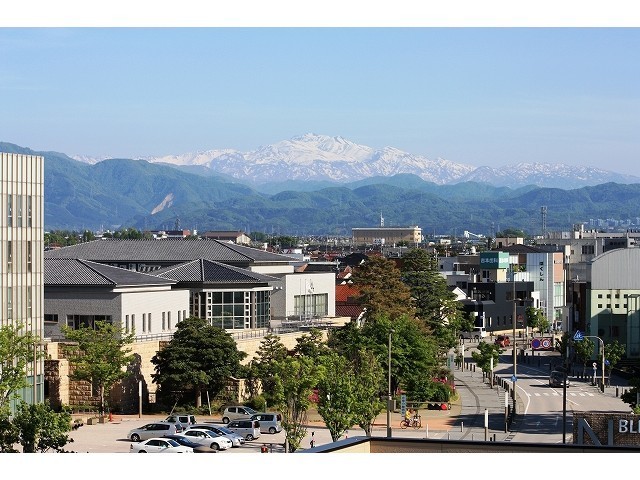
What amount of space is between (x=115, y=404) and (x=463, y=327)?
62244mm

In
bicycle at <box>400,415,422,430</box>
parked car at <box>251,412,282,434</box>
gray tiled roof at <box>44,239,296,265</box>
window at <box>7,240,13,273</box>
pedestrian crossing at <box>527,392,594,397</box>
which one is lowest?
pedestrian crossing at <box>527,392,594,397</box>

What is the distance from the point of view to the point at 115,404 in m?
59.7

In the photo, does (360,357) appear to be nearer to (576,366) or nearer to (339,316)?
(339,316)

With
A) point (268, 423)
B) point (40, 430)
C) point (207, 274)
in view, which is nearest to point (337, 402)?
point (268, 423)

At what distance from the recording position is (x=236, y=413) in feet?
186

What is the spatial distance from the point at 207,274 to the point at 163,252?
45.9ft

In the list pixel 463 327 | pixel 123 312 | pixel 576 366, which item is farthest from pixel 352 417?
pixel 463 327

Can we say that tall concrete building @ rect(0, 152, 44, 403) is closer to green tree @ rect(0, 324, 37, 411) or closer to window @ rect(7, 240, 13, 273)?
window @ rect(7, 240, 13, 273)

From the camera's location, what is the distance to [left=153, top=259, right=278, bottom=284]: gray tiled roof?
7325 cm

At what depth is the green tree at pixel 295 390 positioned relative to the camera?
162 feet

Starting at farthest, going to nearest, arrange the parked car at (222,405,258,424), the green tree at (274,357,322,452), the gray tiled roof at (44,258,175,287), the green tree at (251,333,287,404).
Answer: the gray tiled roof at (44,258,175,287) → the green tree at (251,333,287,404) → the parked car at (222,405,258,424) → the green tree at (274,357,322,452)

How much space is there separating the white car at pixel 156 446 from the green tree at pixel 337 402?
6.14 metres

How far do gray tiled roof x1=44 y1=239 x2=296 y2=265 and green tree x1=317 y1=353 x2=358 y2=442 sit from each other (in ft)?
114

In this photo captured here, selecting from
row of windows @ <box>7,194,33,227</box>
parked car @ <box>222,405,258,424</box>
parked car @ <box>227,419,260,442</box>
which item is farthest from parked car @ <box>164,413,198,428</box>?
row of windows @ <box>7,194,33,227</box>
